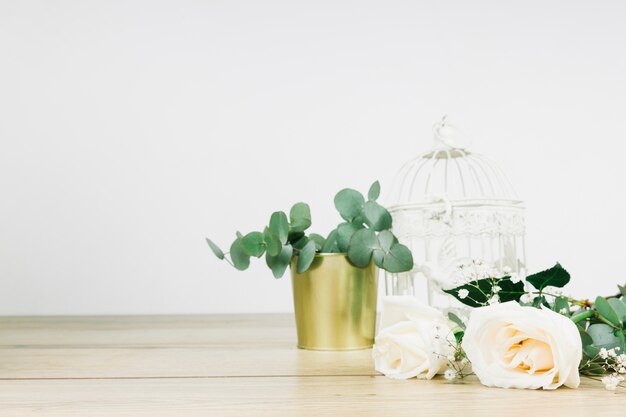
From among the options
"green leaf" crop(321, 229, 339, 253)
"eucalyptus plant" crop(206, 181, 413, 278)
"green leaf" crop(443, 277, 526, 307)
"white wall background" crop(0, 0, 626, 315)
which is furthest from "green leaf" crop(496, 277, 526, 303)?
"white wall background" crop(0, 0, 626, 315)

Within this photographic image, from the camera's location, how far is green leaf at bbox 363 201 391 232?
964mm

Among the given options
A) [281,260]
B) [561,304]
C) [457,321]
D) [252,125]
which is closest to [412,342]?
[457,321]

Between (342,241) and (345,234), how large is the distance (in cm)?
1

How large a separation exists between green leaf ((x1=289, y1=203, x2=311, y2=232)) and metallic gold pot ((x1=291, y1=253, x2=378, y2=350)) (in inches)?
1.9

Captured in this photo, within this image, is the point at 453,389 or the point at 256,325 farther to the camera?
the point at 256,325

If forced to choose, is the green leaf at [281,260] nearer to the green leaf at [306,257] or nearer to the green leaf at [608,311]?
the green leaf at [306,257]

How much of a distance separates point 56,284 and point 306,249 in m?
1.18

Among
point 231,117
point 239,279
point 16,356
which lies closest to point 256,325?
point 239,279

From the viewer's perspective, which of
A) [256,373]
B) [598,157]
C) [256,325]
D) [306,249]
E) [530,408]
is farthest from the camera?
[598,157]

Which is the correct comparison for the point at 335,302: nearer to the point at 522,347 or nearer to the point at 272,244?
the point at 272,244

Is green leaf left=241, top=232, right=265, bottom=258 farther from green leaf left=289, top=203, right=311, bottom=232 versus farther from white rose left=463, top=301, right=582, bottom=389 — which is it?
white rose left=463, top=301, right=582, bottom=389

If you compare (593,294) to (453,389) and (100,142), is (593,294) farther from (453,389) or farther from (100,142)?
(100,142)

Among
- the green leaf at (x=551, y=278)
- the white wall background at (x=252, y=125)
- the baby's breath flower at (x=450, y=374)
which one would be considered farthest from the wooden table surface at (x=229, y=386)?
the white wall background at (x=252, y=125)

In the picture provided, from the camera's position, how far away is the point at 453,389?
688 mm
